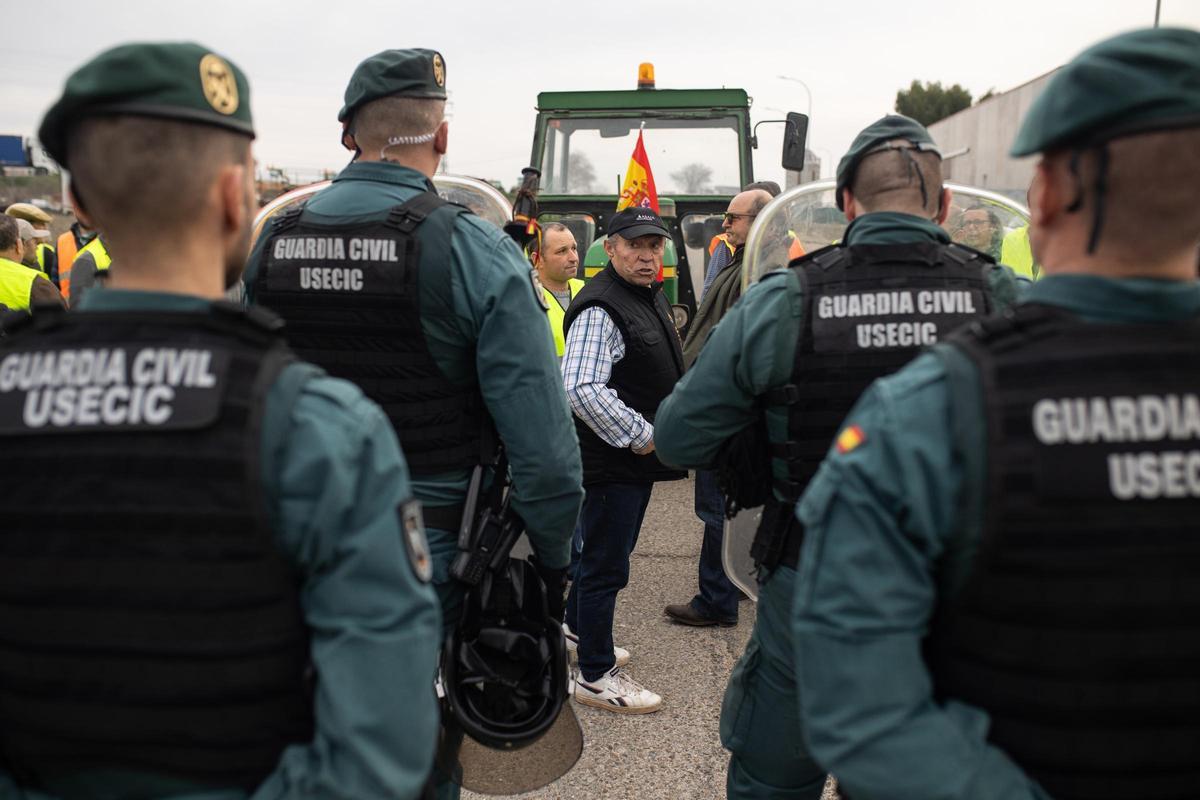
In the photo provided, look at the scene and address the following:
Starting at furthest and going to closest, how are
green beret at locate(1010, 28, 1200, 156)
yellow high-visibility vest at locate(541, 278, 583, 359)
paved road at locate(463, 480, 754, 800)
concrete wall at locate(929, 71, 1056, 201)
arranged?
1. concrete wall at locate(929, 71, 1056, 201)
2. yellow high-visibility vest at locate(541, 278, 583, 359)
3. paved road at locate(463, 480, 754, 800)
4. green beret at locate(1010, 28, 1200, 156)

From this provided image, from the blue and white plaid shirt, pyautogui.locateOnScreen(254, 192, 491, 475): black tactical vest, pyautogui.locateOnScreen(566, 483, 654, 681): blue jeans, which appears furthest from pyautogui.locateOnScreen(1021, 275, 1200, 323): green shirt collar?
pyautogui.locateOnScreen(566, 483, 654, 681): blue jeans

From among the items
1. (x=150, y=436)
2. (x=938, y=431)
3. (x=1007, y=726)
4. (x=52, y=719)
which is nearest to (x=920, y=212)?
(x=938, y=431)

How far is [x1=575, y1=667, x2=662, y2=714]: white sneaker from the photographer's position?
11.9 ft

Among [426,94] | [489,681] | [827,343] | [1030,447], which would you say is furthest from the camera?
[426,94]

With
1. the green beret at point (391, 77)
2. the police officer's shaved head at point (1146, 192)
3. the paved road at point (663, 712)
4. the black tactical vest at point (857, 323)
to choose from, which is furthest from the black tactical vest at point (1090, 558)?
the paved road at point (663, 712)

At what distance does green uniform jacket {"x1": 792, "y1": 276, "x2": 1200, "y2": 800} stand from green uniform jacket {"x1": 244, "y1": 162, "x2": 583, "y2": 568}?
112 cm

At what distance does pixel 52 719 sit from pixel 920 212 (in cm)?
199

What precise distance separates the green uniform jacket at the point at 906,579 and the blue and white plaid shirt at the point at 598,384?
229 centimetres

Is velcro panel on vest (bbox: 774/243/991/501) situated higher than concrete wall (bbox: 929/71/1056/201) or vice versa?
concrete wall (bbox: 929/71/1056/201)

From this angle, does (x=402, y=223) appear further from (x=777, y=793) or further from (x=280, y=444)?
(x=777, y=793)

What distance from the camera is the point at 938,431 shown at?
1152 millimetres

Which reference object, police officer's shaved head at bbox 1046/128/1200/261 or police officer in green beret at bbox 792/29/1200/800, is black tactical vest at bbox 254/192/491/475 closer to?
police officer in green beret at bbox 792/29/1200/800

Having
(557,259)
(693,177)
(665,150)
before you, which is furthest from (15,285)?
(693,177)

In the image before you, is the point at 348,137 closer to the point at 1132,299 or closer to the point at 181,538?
the point at 181,538
